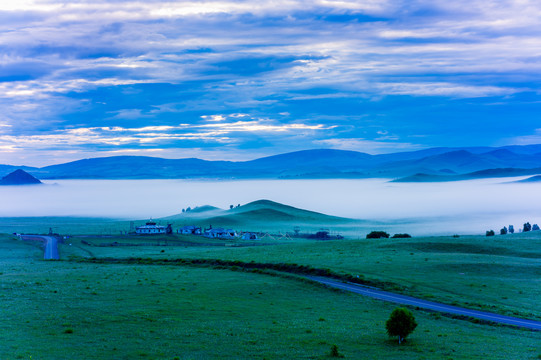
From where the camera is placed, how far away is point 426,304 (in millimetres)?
44312

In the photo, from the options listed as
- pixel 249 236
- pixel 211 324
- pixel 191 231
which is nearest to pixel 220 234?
pixel 249 236

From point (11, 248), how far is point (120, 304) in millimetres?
68768

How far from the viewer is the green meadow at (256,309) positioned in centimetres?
2989

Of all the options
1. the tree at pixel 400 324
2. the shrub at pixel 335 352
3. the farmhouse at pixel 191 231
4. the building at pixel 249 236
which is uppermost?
the farmhouse at pixel 191 231

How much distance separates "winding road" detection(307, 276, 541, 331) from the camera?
3853 centimetres

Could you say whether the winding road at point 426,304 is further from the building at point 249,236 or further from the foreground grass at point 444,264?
the building at point 249,236

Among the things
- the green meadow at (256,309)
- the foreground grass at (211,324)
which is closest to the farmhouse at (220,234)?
the green meadow at (256,309)

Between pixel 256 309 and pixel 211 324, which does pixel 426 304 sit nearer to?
pixel 256 309

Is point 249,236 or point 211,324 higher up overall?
point 249,236

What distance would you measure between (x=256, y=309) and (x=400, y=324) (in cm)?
1267

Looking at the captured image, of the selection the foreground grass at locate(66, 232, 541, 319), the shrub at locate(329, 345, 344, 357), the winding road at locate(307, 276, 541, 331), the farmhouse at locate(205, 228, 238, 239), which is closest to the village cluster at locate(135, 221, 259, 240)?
the farmhouse at locate(205, 228, 238, 239)

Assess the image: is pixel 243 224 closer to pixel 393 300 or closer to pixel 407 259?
pixel 407 259

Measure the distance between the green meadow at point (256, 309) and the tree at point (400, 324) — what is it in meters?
0.58

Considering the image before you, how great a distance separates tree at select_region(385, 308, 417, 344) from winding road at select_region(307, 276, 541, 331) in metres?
10.3
